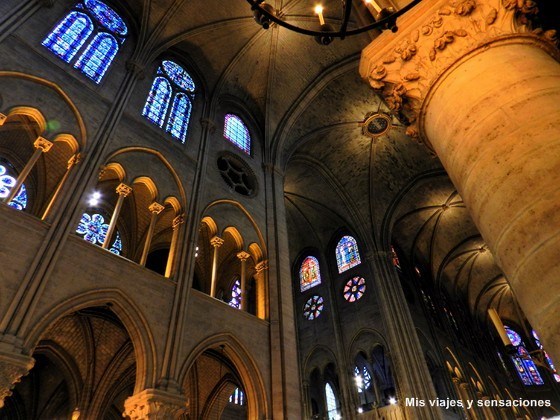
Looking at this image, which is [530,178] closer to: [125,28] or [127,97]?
[127,97]

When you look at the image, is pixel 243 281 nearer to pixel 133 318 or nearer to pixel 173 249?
pixel 173 249

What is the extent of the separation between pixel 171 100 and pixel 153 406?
28.3 ft

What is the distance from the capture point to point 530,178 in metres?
2.42

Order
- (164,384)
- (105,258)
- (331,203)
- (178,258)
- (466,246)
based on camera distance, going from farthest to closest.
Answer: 1. (466,246)
2. (331,203)
3. (178,258)
4. (105,258)
5. (164,384)

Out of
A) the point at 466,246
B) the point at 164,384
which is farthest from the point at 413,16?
the point at 466,246

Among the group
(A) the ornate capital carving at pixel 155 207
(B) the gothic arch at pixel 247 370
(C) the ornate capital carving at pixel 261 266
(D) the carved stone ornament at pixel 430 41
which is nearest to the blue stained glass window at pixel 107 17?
(A) the ornate capital carving at pixel 155 207

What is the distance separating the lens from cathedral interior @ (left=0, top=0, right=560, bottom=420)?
3275mm

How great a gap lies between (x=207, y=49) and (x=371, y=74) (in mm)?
10395

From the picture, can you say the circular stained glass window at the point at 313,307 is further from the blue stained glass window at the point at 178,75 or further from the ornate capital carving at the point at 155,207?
the ornate capital carving at the point at 155,207

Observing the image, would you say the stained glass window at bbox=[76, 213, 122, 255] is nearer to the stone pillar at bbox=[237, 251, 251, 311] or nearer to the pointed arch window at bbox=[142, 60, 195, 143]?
the pointed arch window at bbox=[142, 60, 195, 143]

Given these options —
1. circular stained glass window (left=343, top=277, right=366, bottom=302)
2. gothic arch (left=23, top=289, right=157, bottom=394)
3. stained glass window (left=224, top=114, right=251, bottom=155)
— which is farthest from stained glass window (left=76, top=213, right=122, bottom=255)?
circular stained glass window (left=343, top=277, right=366, bottom=302)

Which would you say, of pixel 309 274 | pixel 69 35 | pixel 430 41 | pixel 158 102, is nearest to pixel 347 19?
pixel 430 41

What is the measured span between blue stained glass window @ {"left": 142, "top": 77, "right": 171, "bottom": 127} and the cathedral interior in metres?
0.07

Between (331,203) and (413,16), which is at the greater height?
(331,203)
